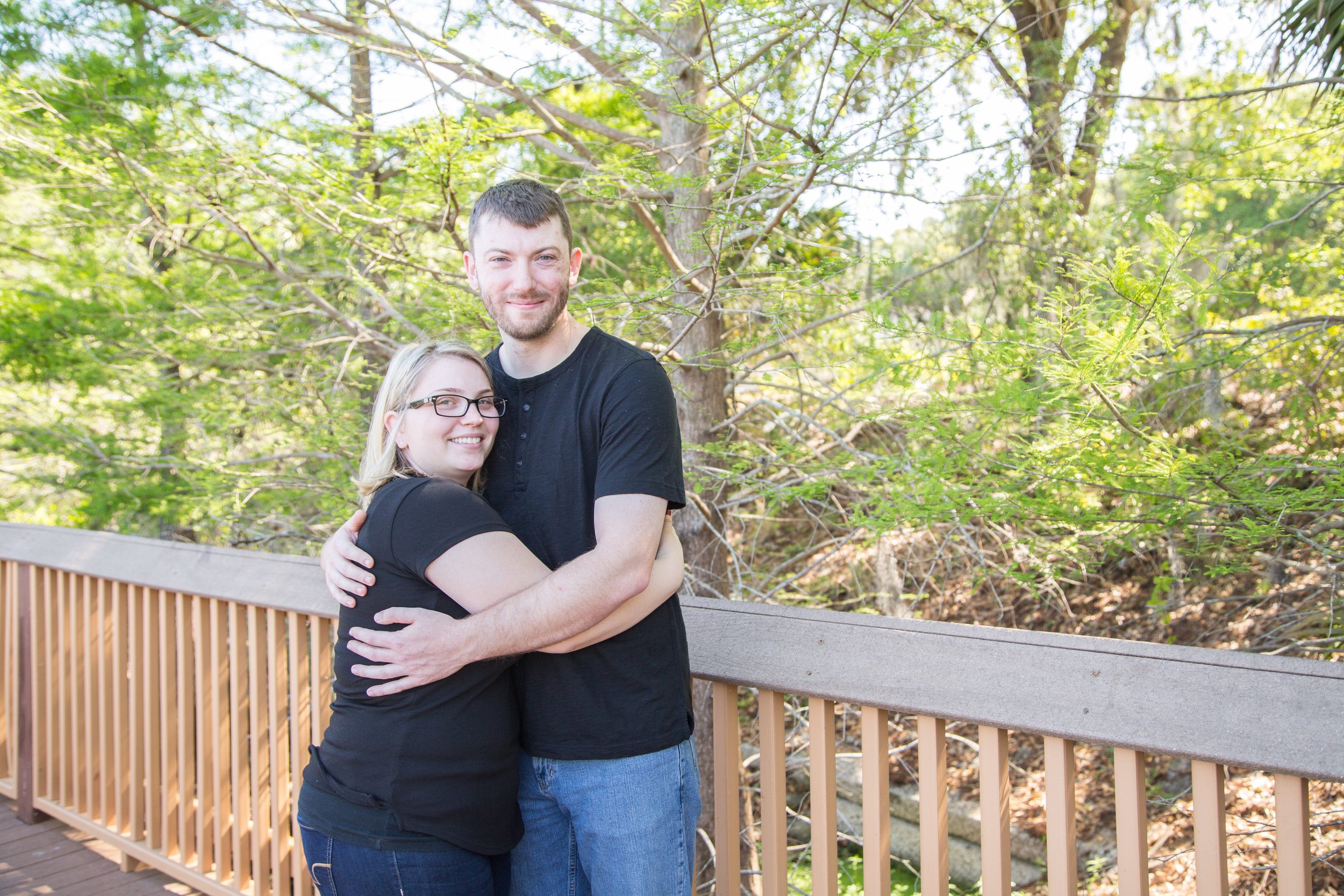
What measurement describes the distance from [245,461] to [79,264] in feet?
8.49

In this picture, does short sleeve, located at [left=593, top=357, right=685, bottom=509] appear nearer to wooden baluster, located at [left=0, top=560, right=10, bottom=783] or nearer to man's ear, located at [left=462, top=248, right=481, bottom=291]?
man's ear, located at [left=462, top=248, right=481, bottom=291]

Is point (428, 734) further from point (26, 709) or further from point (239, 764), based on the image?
point (26, 709)

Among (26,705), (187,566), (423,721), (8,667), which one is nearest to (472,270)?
(423,721)

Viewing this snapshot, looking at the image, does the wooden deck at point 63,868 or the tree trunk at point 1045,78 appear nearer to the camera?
the wooden deck at point 63,868

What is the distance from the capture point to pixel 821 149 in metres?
3.05

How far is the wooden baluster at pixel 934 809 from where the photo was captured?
1.42m

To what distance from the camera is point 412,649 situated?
1399 millimetres

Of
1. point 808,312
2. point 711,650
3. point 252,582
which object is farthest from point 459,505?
point 808,312

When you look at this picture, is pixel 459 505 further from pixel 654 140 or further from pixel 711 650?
pixel 654 140

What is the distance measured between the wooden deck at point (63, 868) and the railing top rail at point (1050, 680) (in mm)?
2154

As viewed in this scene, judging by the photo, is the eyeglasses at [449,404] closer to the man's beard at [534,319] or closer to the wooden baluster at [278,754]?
the man's beard at [534,319]

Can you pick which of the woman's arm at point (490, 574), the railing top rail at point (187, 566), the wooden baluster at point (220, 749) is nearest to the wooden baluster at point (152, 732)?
the railing top rail at point (187, 566)

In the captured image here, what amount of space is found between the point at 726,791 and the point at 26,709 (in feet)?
9.79

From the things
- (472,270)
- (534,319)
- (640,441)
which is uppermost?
(472,270)
